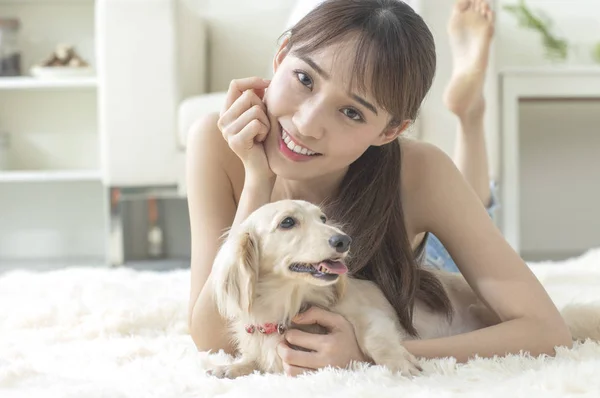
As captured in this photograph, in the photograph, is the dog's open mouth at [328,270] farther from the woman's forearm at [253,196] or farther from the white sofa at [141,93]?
the white sofa at [141,93]

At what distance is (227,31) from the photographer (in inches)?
138

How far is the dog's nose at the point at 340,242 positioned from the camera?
1030 mm

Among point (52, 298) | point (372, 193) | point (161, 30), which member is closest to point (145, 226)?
point (161, 30)

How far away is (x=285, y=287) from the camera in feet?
3.69

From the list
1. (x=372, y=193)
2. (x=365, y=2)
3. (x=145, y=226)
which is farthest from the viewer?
(x=145, y=226)

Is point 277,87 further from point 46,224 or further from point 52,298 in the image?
point 46,224

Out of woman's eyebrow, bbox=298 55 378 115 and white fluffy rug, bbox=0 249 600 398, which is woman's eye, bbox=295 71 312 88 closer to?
woman's eyebrow, bbox=298 55 378 115

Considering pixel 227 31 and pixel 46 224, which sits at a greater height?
pixel 227 31

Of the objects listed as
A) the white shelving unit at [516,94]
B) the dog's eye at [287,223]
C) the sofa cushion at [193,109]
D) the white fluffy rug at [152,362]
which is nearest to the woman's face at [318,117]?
the dog's eye at [287,223]

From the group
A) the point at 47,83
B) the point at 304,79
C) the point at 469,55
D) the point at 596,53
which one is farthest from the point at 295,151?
the point at 596,53

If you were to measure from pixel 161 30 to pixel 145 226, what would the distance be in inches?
45.2

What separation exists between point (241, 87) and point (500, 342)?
59 cm

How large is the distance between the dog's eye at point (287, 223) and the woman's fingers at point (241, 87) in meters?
0.26

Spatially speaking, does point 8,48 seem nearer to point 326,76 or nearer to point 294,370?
point 326,76
